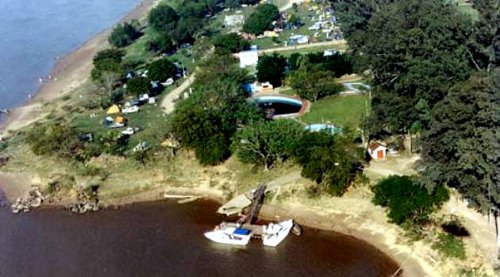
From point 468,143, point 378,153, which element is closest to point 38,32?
point 378,153

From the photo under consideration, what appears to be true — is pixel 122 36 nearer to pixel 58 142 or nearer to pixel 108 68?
pixel 108 68

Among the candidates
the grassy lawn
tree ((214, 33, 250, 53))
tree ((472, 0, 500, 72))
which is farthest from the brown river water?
tree ((214, 33, 250, 53))

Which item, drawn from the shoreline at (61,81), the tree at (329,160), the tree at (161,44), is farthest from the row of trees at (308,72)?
the shoreline at (61,81)

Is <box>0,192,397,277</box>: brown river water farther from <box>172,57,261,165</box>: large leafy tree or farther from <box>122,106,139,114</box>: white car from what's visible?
<box>122,106,139,114</box>: white car

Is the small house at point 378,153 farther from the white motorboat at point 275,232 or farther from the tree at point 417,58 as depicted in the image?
the white motorboat at point 275,232

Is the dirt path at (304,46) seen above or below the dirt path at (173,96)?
below
